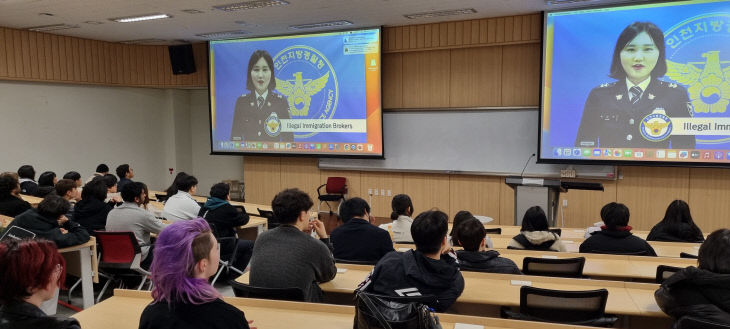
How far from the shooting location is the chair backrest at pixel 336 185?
918 centimetres

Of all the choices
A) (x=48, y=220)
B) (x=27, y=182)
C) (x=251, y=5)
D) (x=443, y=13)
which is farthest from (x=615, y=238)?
(x=27, y=182)

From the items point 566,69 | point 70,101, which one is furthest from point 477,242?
point 70,101

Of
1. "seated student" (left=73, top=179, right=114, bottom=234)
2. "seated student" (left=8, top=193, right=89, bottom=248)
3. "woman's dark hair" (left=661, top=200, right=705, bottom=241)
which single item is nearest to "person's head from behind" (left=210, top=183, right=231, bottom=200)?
"seated student" (left=73, top=179, right=114, bottom=234)

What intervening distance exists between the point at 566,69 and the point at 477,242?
501 centimetres

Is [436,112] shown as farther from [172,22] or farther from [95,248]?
[95,248]

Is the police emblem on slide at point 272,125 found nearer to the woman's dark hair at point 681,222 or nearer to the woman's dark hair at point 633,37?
the woman's dark hair at point 633,37

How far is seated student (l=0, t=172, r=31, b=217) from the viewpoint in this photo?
528 centimetres

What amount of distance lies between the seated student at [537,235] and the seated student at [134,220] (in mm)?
3158

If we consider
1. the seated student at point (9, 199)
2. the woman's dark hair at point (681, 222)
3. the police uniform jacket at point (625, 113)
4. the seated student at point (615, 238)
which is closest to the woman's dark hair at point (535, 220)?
the seated student at point (615, 238)

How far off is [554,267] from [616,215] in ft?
2.86

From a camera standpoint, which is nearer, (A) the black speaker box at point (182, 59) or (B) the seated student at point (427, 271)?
(B) the seated student at point (427, 271)

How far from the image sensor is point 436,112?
8633 mm

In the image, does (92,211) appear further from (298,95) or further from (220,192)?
(298,95)

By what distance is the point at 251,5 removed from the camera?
7.12 metres
